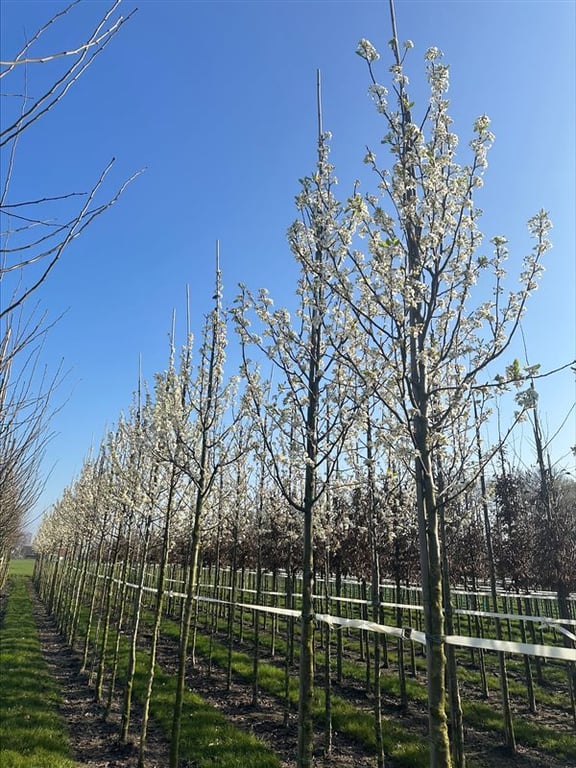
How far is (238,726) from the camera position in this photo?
27.3ft

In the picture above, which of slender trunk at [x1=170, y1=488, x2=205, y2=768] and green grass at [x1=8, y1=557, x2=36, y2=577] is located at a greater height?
slender trunk at [x1=170, y1=488, x2=205, y2=768]

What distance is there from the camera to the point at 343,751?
24.3ft

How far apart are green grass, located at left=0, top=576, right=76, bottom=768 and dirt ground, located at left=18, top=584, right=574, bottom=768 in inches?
11.4

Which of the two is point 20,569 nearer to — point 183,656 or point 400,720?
point 400,720

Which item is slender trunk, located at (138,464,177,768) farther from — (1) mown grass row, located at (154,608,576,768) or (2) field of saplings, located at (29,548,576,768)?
(1) mown grass row, located at (154,608,576,768)

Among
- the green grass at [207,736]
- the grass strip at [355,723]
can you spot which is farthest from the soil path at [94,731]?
the grass strip at [355,723]

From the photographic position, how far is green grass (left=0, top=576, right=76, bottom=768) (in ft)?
21.6

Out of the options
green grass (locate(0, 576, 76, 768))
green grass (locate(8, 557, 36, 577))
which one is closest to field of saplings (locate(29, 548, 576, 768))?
green grass (locate(0, 576, 76, 768))

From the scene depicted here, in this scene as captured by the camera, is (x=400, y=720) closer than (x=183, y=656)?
No

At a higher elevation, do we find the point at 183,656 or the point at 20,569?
the point at 183,656

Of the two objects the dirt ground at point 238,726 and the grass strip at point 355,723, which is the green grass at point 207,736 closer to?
the dirt ground at point 238,726

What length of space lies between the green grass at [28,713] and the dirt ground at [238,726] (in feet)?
0.95

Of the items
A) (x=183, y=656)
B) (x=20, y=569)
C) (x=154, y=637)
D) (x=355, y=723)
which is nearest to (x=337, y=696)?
(x=355, y=723)

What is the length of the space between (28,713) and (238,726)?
3666 millimetres
